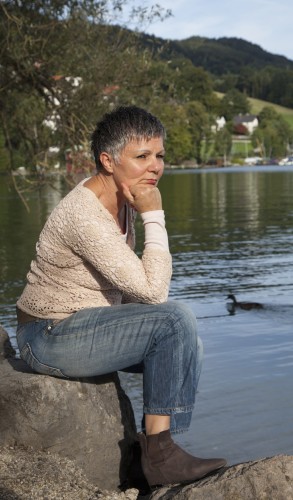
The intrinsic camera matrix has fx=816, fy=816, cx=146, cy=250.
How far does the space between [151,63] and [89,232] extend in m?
11.1

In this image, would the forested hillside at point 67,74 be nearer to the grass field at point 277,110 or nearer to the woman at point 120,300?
the woman at point 120,300

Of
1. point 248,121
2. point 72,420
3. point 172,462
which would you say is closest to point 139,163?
point 72,420

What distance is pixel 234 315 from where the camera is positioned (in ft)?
34.9

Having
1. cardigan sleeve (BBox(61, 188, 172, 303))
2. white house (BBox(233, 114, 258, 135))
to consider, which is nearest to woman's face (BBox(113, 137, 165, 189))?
cardigan sleeve (BBox(61, 188, 172, 303))

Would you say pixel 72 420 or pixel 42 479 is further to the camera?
pixel 72 420

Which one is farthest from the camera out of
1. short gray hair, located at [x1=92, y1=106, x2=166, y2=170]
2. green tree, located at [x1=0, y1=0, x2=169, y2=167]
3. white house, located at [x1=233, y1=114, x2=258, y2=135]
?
white house, located at [x1=233, y1=114, x2=258, y2=135]

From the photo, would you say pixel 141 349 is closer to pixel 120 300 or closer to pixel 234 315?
pixel 120 300

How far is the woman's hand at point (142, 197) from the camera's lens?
3.98 meters

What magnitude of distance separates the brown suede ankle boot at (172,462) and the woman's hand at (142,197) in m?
1.08

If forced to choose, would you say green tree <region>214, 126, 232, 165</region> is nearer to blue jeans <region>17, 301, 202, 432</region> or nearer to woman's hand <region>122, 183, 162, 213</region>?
woman's hand <region>122, 183, 162, 213</region>

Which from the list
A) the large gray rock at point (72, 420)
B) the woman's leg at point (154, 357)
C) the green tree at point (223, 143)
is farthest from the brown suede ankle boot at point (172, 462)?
the green tree at point (223, 143)

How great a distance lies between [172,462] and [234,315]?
6.91 metres

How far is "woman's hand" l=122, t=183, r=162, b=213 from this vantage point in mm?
3979

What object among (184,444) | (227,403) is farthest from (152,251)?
(227,403)
